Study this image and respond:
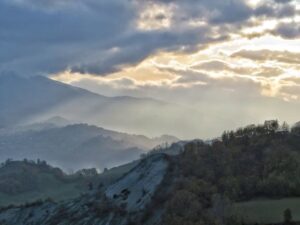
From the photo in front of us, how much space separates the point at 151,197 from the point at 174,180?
7.85 meters

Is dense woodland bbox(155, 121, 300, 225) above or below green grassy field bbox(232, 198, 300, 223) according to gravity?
above

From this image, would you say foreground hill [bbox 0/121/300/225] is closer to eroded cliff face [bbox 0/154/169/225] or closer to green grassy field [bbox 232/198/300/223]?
eroded cliff face [bbox 0/154/169/225]

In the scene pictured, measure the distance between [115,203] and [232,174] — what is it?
2935 centimetres

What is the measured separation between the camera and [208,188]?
121750 mm

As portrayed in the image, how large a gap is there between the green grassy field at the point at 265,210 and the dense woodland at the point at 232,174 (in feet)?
6.46

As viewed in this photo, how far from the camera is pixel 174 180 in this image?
130500 mm

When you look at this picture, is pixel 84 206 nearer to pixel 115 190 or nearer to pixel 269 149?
pixel 115 190

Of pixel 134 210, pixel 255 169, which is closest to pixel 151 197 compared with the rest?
pixel 134 210

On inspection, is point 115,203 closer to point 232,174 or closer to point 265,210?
point 232,174

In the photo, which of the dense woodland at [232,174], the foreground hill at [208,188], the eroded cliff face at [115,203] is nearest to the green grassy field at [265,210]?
the foreground hill at [208,188]

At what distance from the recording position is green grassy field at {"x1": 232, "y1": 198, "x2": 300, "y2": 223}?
335 feet

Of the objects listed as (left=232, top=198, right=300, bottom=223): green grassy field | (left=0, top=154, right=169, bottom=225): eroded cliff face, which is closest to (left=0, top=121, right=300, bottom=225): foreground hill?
(left=0, top=154, right=169, bottom=225): eroded cliff face

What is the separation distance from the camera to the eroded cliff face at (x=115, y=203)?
129250mm

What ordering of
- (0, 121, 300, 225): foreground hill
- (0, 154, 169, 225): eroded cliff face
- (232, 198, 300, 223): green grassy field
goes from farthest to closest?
(0, 154, 169, 225): eroded cliff face → (0, 121, 300, 225): foreground hill → (232, 198, 300, 223): green grassy field
